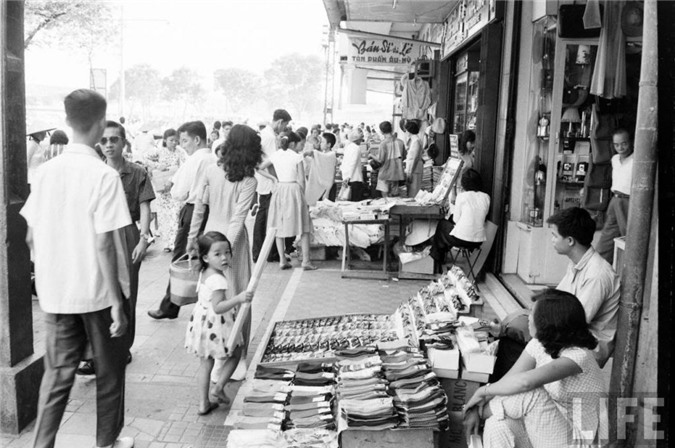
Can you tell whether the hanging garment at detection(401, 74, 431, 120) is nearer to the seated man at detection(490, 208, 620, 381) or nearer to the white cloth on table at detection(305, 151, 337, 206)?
the white cloth on table at detection(305, 151, 337, 206)

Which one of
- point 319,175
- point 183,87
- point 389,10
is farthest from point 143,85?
point 319,175

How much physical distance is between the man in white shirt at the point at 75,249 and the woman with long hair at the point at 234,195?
4.79 feet

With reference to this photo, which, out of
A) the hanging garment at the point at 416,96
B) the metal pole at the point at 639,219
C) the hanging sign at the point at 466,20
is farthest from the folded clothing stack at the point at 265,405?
the hanging garment at the point at 416,96

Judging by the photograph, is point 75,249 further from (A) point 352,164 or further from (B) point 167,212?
(A) point 352,164

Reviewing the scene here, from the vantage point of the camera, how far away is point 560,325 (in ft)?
9.52

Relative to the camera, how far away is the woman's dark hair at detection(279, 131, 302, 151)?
8.30m

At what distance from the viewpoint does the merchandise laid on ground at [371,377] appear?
3424mm

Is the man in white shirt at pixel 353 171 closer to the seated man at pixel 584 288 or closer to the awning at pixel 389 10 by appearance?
the awning at pixel 389 10

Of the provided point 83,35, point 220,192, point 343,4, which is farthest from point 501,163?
point 83,35

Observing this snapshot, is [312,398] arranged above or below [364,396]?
below

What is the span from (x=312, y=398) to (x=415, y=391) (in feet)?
2.13

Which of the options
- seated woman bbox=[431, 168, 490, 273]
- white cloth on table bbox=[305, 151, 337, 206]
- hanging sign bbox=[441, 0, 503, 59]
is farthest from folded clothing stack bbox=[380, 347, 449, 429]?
white cloth on table bbox=[305, 151, 337, 206]

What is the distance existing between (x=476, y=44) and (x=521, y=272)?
3.97 metres

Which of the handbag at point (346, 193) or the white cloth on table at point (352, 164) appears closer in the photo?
the white cloth on table at point (352, 164)
